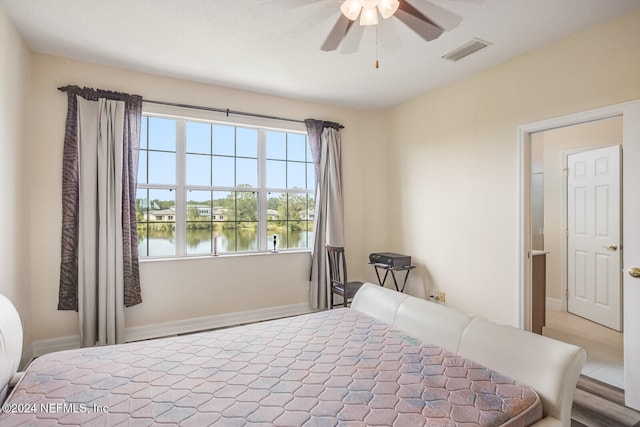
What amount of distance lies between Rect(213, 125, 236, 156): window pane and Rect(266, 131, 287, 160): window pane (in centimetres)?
44

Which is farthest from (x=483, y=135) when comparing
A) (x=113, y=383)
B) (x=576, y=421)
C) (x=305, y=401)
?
(x=113, y=383)

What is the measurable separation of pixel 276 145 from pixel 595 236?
12.4 ft

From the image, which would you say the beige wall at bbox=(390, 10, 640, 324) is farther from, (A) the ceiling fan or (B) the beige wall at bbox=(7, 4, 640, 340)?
(A) the ceiling fan

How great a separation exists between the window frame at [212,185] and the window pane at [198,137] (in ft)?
0.16

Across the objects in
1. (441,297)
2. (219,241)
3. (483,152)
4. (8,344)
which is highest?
(483,152)

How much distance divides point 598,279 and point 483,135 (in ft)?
6.89

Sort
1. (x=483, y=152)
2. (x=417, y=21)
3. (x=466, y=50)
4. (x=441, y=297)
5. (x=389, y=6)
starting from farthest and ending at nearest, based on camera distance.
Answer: (x=441, y=297) → (x=483, y=152) → (x=466, y=50) → (x=417, y=21) → (x=389, y=6)

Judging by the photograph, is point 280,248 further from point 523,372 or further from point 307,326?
point 523,372

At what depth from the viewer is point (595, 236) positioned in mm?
3771

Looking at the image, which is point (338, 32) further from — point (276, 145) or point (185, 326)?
point (185, 326)


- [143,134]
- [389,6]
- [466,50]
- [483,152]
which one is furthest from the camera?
[143,134]

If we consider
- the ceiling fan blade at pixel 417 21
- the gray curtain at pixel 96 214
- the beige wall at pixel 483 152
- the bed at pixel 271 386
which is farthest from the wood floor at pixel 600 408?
the gray curtain at pixel 96 214

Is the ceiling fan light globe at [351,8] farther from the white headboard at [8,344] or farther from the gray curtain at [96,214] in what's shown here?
the gray curtain at [96,214]

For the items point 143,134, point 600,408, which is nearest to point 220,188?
point 143,134
